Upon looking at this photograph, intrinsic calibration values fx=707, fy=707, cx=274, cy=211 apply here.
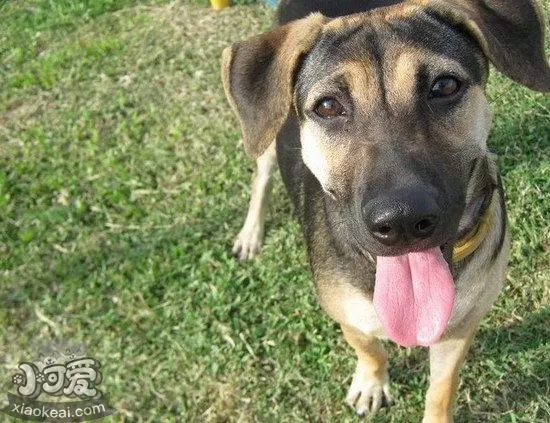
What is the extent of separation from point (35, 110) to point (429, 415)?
429cm

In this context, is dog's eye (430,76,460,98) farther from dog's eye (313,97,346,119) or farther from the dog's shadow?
the dog's shadow

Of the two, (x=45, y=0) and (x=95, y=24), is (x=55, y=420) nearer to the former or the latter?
(x=95, y=24)

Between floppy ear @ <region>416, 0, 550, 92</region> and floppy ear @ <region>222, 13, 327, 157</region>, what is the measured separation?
1.99 feet

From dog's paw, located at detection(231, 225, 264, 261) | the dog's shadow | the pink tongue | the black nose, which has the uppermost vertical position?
the black nose

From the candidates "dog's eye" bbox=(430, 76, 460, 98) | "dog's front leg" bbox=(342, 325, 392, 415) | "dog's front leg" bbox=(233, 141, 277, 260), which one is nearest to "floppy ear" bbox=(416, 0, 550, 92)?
"dog's eye" bbox=(430, 76, 460, 98)

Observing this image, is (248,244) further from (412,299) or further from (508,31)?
(508,31)

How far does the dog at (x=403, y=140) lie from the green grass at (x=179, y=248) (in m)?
0.92

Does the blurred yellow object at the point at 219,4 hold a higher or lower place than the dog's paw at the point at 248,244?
higher

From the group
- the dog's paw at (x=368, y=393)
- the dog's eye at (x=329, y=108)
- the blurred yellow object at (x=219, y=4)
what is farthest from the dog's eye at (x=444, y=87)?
the blurred yellow object at (x=219, y=4)

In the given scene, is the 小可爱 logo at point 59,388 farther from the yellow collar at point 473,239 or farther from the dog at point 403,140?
the yellow collar at point 473,239

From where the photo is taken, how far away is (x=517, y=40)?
2.95 meters

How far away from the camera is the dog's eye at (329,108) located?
295 cm

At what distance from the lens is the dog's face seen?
2572 mm

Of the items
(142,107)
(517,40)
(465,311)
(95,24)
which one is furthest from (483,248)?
(95,24)
